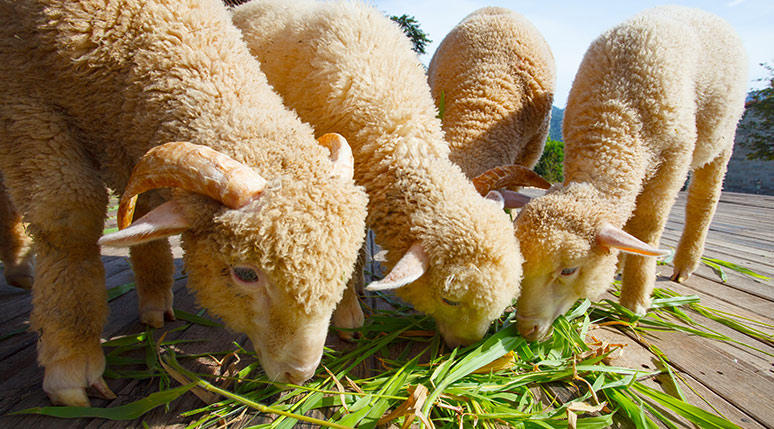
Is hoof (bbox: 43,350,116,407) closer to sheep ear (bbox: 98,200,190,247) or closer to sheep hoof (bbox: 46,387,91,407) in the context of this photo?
sheep hoof (bbox: 46,387,91,407)

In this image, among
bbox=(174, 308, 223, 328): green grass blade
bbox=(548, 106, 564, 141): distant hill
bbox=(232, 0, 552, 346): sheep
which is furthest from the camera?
bbox=(548, 106, 564, 141): distant hill

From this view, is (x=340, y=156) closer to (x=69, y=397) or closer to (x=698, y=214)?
(x=69, y=397)

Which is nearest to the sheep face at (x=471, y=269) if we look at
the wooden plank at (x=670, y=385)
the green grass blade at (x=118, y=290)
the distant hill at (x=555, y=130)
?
the wooden plank at (x=670, y=385)

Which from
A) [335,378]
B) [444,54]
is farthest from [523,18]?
[335,378]

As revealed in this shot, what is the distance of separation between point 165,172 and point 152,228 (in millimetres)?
196

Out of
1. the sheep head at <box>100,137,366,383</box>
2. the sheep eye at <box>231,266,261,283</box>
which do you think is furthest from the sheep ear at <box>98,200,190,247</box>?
the sheep eye at <box>231,266,261,283</box>

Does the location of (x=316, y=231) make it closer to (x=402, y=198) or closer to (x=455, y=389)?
(x=402, y=198)

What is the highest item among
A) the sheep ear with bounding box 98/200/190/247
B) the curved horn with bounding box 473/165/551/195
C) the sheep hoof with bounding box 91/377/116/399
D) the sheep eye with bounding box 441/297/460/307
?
the sheep ear with bounding box 98/200/190/247

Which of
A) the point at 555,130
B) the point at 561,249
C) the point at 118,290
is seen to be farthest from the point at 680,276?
the point at 555,130

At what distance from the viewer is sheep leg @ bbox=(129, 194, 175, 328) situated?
238 cm

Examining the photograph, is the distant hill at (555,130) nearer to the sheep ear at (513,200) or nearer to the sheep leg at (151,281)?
the sheep ear at (513,200)

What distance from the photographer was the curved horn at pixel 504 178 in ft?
7.98

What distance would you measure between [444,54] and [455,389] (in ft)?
10.1

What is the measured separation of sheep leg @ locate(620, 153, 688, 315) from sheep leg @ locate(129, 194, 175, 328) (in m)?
2.93
